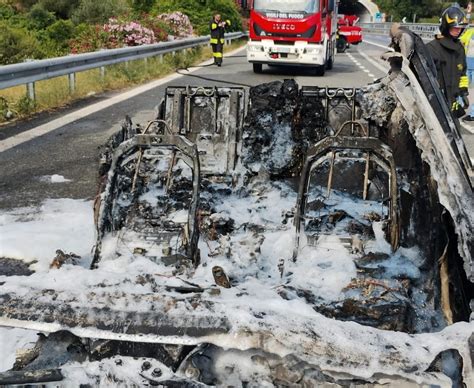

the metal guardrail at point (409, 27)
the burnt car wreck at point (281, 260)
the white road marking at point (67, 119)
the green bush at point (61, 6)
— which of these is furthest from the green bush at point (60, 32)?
the metal guardrail at point (409, 27)

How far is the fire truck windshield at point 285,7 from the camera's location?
55.1 feet

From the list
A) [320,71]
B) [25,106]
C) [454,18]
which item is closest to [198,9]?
[320,71]

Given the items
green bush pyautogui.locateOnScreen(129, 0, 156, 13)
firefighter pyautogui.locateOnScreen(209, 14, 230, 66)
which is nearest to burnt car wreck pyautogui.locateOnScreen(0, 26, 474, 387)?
firefighter pyautogui.locateOnScreen(209, 14, 230, 66)

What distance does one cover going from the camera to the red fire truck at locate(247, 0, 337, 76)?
55.0 ft

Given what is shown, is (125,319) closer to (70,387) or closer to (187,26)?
(70,387)

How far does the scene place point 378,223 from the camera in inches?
118

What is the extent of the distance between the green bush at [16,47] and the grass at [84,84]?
4.41ft

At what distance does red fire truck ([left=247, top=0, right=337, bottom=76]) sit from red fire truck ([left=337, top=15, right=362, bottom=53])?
48.9 feet

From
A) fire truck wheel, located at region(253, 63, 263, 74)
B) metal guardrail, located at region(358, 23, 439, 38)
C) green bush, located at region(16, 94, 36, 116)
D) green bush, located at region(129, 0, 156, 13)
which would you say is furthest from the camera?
metal guardrail, located at region(358, 23, 439, 38)

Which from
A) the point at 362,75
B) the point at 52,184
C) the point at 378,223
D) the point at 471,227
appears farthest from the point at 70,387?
the point at 362,75

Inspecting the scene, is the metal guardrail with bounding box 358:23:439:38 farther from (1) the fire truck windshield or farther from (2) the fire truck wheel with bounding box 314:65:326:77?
(1) the fire truck windshield

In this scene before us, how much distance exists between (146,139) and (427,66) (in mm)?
1504

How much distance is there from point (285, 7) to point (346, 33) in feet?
61.8

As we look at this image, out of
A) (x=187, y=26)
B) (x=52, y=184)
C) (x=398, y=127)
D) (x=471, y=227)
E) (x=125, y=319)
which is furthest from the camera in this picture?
(x=187, y=26)
